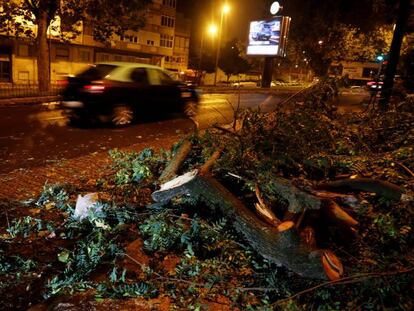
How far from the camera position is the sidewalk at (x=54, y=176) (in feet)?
18.2

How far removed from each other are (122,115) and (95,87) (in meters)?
1.18

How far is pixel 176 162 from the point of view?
572 cm

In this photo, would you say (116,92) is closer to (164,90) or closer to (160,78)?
(160,78)

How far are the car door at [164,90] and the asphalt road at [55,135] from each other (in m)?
0.65

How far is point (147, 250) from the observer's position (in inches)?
155

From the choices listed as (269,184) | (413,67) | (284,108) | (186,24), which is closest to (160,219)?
(269,184)

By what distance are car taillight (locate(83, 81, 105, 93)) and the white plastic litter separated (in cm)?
572

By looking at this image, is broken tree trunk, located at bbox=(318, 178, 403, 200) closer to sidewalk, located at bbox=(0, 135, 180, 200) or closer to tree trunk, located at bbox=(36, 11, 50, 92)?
sidewalk, located at bbox=(0, 135, 180, 200)

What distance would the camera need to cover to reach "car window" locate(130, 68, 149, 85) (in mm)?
10727

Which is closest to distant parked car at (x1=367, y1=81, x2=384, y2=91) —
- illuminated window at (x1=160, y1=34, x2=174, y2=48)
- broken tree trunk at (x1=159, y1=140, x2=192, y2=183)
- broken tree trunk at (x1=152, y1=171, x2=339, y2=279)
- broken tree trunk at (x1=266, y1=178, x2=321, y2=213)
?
broken tree trunk at (x1=159, y1=140, x2=192, y2=183)

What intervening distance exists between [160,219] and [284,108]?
389 cm

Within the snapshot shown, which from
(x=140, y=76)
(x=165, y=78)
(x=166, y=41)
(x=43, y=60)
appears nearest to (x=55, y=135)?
(x=140, y=76)

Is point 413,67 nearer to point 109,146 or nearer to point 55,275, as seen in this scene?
point 109,146

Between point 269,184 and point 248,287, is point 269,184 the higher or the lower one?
the higher one
